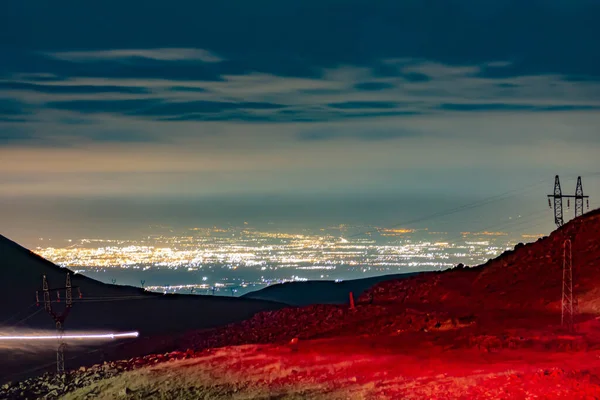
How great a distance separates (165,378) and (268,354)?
4436 millimetres

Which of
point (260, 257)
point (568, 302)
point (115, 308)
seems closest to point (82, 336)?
point (115, 308)

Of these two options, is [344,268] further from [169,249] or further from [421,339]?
[421,339]

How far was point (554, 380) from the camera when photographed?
25.7 metres

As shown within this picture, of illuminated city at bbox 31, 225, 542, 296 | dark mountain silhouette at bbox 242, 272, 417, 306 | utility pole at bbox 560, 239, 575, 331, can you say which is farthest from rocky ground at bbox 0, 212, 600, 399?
illuminated city at bbox 31, 225, 542, 296

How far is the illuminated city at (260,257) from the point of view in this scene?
124 meters

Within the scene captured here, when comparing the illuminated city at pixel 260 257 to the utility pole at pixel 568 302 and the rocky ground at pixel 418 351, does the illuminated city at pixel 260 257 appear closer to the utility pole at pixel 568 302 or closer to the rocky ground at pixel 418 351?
the rocky ground at pixel 418 351

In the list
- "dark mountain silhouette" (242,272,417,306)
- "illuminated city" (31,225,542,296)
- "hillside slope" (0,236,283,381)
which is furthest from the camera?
"illuminated city" (31,225,542,296)

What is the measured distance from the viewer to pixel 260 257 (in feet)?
519

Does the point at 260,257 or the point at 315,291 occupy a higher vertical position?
the point at 260,257

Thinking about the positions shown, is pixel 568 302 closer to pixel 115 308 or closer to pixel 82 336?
pixel 82 336

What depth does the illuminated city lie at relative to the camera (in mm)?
124062

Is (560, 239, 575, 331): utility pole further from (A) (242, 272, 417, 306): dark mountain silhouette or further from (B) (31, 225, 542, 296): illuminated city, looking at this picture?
(B) (31, 225, 542, 296): illuminated city

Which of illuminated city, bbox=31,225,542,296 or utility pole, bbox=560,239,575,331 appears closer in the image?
utility pole, bbox=560,239,575,331

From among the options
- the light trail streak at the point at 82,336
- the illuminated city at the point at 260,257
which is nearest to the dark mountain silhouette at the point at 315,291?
the illuminated city at the point at 260,257
